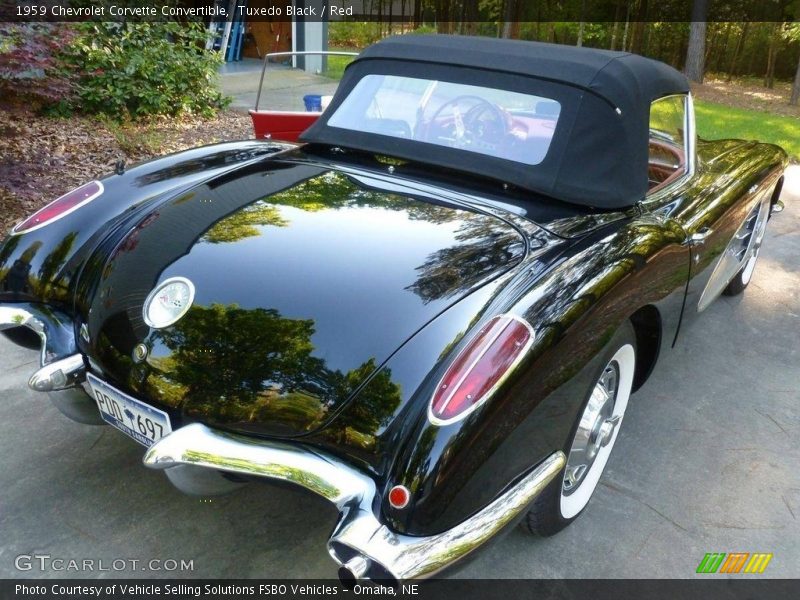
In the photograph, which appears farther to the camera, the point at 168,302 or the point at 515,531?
the point at 515,531

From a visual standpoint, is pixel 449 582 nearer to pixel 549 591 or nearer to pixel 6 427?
pixel 549 591

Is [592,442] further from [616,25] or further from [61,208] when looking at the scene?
[616,25]

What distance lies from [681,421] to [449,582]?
1.47 meters

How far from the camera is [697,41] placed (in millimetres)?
14695

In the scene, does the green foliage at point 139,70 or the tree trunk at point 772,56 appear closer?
the green foliage at point 139,70

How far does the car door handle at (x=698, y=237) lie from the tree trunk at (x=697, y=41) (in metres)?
13.7

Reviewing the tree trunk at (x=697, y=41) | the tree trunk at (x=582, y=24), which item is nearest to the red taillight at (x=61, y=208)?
the tree trunk at (x=697, y=41)

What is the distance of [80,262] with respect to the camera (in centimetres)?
235

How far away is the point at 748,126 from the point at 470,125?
9.39 m

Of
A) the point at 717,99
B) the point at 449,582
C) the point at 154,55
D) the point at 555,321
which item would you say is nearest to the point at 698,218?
the point at 555,321

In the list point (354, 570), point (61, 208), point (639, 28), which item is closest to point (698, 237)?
point (354, 570)

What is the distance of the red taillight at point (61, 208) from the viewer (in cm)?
258

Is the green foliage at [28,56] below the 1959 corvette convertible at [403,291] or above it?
above

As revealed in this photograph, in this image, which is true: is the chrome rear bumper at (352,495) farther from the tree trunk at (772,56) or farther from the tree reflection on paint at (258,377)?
the tree trunk at (772,56)
